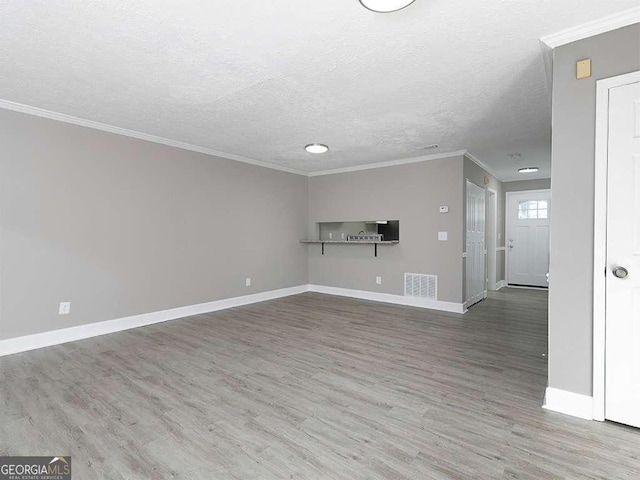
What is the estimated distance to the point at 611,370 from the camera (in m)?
1.92

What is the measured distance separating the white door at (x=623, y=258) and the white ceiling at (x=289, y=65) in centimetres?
62

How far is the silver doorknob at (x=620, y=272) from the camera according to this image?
188 centimetres

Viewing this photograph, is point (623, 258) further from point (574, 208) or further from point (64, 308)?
point (64, 308)

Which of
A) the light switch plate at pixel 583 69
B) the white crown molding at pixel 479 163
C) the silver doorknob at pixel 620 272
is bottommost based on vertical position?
the silver doorknob at pixel 620 272

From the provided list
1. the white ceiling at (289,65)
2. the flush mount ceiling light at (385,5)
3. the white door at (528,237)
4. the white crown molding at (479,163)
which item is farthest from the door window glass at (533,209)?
the flush mount ceiling light at (385,5)

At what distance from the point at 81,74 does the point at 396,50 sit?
2.46 m

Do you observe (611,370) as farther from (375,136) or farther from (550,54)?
(375,136)

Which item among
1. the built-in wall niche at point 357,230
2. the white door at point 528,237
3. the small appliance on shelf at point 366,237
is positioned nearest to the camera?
the built-in wall niche at point 357,230

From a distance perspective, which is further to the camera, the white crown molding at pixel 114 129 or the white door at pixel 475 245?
the white door at pixel 475 245

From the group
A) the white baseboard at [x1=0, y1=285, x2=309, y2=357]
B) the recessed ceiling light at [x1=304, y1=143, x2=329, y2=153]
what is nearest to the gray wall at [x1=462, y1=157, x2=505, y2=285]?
the recessed ceiling light at [x1=304, y1=143, x2=329, y2=153]

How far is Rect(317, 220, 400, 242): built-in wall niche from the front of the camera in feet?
18.3

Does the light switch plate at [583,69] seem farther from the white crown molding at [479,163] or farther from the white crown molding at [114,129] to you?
the white crown molding at [114,129]

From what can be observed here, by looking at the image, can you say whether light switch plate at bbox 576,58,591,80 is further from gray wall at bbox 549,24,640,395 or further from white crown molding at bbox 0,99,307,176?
white crown molding at bbox 0,99,307,176

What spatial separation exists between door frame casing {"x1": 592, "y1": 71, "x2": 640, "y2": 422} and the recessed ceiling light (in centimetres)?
309
